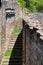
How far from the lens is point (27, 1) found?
28219mm

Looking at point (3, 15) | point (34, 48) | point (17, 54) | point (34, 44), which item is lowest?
point (17, 54)

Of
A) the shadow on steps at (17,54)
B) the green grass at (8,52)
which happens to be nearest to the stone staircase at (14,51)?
the shadow on steps at (17,54)

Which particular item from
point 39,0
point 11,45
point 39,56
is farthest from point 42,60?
point 39,0

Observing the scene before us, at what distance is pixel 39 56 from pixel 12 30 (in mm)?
11864

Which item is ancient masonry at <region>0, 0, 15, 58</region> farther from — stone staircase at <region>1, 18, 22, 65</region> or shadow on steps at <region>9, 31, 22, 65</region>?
shadow on steps at <region>9, 31, 22, 65</region>

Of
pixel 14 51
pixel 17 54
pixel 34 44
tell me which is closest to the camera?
pixel 34 44

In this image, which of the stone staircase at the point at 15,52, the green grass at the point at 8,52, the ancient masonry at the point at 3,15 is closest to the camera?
the stone staircase at the point at 15,52

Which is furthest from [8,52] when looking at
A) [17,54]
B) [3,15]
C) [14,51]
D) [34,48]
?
[34,48]

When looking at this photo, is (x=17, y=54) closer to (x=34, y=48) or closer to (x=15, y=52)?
(x=15, y=52)

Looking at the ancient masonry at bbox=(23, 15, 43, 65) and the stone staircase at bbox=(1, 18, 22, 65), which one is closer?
the ancient masonry at bbox=(23, 15, 43, 65)

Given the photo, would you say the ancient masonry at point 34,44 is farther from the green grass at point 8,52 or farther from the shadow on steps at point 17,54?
the green grass at point 8,52

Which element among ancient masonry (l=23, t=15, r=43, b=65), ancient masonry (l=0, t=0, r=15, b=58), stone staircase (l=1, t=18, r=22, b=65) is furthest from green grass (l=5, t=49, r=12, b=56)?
ancient masonry (l=23, t=15, r=43, b=65)

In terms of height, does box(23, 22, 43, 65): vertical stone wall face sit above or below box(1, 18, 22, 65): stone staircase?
above

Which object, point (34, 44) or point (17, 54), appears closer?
point (34, 44)
